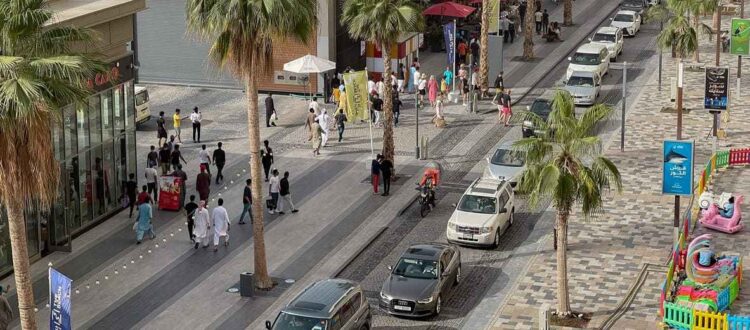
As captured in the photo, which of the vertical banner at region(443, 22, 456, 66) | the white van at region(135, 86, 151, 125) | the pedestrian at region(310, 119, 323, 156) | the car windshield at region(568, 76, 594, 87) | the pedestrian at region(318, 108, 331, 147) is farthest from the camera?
the vertical banner at region(443, 22, 456, 66)

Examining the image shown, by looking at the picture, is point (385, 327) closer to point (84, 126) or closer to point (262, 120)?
point (84, 126)

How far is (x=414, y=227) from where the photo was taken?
43.7 meters

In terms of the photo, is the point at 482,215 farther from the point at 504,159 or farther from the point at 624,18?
the point at 624,18

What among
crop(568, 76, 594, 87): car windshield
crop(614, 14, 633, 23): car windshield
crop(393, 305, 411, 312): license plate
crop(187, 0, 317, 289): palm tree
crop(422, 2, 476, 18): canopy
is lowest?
crop(393, 305, 411, 312): license plate

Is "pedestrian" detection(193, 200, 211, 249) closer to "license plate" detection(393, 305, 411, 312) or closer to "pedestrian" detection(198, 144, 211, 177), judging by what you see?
"pedestrian" detection(198, 144, 211, 177)

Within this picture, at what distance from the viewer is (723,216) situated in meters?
42.4

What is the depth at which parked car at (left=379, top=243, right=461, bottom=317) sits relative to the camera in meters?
35.5

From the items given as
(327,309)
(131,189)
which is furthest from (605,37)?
(327,309)

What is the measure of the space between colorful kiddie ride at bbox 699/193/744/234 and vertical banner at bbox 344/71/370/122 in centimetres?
1448

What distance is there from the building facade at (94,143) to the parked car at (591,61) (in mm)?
25225

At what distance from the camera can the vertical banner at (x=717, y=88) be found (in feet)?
163

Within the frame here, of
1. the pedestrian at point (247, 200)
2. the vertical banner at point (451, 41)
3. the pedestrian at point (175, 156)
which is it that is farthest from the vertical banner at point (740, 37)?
the pedestrian at point (247, 200)

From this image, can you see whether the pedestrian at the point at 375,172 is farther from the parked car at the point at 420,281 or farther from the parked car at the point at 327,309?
the parked car at the point at 327,309

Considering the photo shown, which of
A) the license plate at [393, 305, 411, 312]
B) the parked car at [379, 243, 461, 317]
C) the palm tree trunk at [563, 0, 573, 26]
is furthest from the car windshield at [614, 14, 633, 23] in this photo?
the license plate at [393, 305, 411, 312]
